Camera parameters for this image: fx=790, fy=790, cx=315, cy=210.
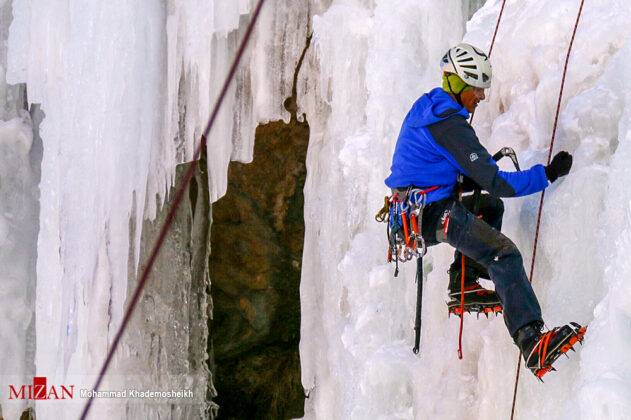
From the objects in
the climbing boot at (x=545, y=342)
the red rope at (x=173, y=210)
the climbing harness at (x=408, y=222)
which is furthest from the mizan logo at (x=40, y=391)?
the climbing boot at (x=545, y=342)

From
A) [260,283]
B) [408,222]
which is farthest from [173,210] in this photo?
[408,222]

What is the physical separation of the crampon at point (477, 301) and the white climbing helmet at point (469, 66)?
737 millimetres

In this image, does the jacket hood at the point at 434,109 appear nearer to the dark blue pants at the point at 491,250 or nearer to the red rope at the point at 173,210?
the dark blue pants at the point at 491,250

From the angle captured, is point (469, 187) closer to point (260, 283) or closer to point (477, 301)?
point (477, 301)

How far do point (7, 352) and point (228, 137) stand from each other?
306 centimetres

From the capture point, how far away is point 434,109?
9.16ft

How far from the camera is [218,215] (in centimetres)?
748

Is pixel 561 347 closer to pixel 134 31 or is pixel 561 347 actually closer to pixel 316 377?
pixel 316 377

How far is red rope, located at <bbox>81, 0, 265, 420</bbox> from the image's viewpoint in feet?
20.9

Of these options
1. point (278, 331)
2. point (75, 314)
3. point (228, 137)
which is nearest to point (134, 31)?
point (228, 137)

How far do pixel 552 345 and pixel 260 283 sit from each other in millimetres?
5202

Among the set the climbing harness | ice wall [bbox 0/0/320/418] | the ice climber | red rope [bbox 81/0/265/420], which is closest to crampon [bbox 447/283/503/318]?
the ice climber

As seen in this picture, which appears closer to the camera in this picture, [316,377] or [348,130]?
[348,130]

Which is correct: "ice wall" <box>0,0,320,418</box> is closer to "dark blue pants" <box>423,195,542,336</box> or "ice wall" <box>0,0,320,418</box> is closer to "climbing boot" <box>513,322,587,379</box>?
"dark blue pants" <box>423,195,542,336</box>
